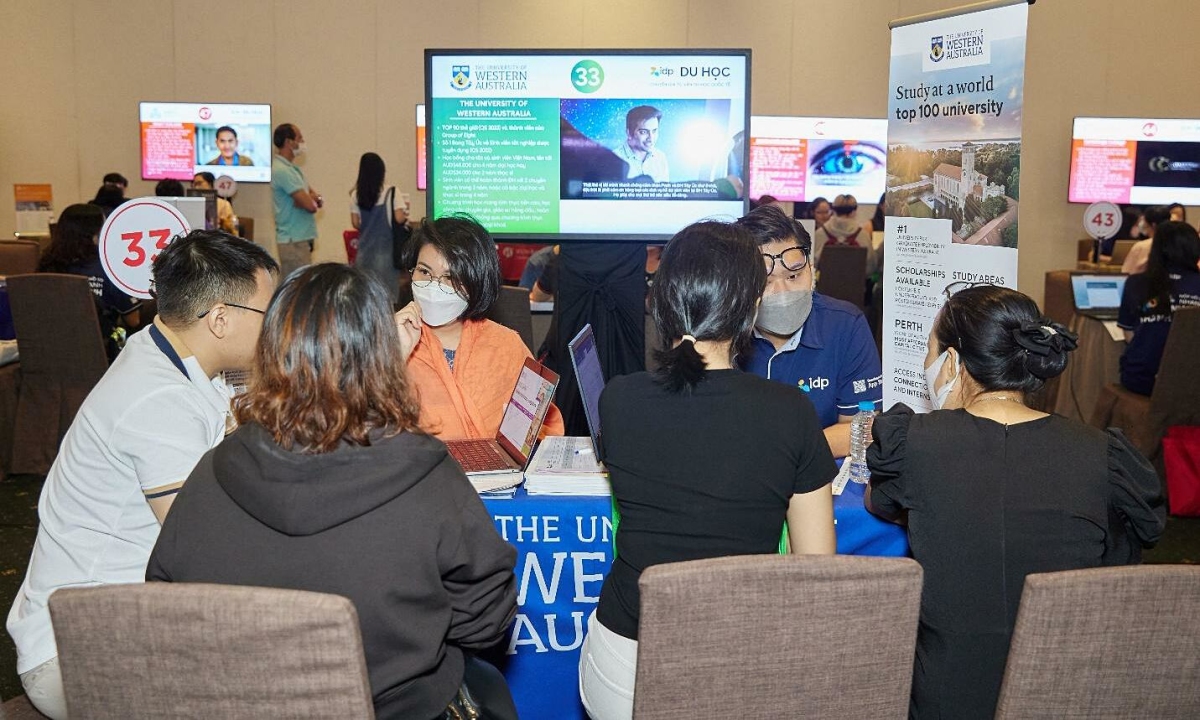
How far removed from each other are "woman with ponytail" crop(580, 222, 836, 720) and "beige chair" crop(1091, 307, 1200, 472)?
3420 mm

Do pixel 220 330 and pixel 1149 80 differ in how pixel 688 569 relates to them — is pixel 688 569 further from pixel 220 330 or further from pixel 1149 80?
pixel 1149 80

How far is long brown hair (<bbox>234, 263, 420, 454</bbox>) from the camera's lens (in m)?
1.46

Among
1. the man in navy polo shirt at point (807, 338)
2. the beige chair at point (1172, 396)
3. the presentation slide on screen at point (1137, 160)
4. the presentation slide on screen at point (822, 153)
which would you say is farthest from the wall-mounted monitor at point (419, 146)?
the man in navy polo shirt at point (807, 338)

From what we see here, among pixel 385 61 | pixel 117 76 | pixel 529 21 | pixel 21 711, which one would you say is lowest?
pixel 21 711

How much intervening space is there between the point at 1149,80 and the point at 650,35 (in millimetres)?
4964

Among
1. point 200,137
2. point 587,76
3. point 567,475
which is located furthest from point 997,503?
point 200,137

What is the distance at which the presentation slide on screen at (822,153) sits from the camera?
10297 mm

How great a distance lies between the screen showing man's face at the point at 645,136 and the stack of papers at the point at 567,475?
128 cm

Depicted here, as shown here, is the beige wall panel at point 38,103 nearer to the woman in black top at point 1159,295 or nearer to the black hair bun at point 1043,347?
the woman in black top at point 1159,295

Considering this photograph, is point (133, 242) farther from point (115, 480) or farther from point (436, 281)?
point (115, 480)

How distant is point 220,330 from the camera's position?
2041mm

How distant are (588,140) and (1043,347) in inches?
75.1

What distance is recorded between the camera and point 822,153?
10320 millimetres

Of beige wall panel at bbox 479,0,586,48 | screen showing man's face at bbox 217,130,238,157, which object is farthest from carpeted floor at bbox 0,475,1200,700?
beige wall panel at bbox 479,0,586,48
